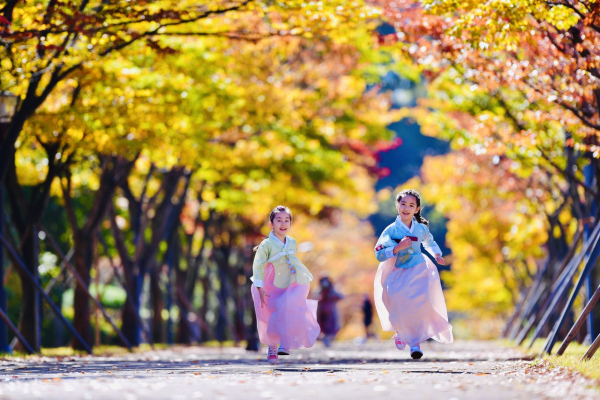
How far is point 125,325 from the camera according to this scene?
75.5 ft

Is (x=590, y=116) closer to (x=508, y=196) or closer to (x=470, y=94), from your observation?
(x=470, y=94)

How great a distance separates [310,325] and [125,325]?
12.4m

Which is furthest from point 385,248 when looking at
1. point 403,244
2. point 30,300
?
point 30,300

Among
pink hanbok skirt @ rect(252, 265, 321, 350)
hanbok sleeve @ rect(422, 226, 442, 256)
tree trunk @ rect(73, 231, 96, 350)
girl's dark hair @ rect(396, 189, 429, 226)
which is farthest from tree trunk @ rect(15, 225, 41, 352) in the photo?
hanbok sleeve @ rect(422, 226, 442, 256)

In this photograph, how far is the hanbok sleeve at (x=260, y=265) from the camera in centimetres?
1112

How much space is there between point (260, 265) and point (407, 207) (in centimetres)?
187

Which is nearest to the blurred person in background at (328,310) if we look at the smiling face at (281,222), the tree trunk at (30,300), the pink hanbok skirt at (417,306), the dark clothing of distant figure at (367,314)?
the dark clothing of distant figure at (367,314)

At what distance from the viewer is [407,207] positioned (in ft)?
36.0

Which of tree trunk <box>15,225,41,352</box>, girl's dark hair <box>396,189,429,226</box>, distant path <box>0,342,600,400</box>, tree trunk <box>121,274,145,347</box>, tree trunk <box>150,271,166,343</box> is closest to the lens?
distant path <box>0,342,600,400</box>

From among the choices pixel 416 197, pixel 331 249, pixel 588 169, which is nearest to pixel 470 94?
pixel 588 169

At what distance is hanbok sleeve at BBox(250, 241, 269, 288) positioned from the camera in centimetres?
1112

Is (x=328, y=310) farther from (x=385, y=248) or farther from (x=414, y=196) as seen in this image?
(x=385, y=248)

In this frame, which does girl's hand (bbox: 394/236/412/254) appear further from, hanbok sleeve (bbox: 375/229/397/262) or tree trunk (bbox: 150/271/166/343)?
tree trunk (bbox: 150/271/166/343)

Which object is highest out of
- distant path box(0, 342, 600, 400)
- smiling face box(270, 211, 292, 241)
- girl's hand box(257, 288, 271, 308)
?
smiling face box(270, 211, 292, 241)
